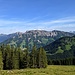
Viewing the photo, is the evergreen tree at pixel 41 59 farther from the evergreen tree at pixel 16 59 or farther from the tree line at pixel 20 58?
the evergreen tree at pixel 16 59

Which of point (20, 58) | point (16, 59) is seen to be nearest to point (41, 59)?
point (20, 58)

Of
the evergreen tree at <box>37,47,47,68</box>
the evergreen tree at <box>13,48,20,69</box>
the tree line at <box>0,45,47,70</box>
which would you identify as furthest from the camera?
the evergreen tree at <box>37,47,47,68</box>

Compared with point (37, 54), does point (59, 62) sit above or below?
below

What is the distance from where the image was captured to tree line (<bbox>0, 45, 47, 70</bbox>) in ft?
333

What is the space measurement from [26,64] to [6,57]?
1433 cm

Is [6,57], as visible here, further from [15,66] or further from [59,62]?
[59,62]

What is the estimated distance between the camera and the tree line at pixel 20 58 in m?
101

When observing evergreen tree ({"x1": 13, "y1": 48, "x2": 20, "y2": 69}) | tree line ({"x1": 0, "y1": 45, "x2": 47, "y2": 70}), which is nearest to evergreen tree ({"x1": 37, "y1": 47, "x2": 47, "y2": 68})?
tree line ({"x1": 0, "y1": 45, "x2": 47, "y2": 70})

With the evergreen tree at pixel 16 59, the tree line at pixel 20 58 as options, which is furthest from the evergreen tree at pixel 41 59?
the evergreen tree at pixel 16 59

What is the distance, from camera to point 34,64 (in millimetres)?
111562

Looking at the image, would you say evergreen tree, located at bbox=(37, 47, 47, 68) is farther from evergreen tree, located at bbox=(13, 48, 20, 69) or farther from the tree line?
evergreen tree, located at bbox=(13, 48, 20, 69)

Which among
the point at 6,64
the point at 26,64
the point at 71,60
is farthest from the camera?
the point at 71,60

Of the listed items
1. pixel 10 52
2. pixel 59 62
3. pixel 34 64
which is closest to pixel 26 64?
pixel 34 64

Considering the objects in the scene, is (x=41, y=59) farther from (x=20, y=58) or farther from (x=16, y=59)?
(x=16, y=59)
